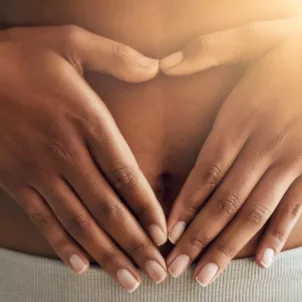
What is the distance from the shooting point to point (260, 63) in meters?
0.81

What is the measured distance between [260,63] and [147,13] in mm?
182

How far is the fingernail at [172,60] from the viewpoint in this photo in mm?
793

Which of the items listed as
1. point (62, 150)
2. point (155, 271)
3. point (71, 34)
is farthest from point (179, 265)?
point (71, 34)

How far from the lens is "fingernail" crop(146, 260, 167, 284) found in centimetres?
82

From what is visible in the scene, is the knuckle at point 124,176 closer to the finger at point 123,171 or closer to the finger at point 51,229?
the finger at point 123,171

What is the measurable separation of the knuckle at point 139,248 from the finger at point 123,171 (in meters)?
0.02

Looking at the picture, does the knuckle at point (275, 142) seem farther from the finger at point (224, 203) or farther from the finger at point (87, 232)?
the finger at point (87, 232)

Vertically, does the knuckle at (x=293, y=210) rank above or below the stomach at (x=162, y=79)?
below

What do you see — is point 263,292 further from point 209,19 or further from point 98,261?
point 209,19

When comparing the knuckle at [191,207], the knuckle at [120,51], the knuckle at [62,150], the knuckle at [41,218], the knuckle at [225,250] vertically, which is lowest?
the knuckle at [225,250]

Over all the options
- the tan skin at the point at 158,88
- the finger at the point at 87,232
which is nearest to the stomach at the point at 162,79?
the tan skin at the point at 158,88

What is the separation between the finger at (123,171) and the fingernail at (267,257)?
0.52 feet

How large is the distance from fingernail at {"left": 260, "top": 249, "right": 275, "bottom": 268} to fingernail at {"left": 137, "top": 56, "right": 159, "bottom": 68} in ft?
1.08

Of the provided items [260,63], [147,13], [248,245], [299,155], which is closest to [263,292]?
[248,245]
